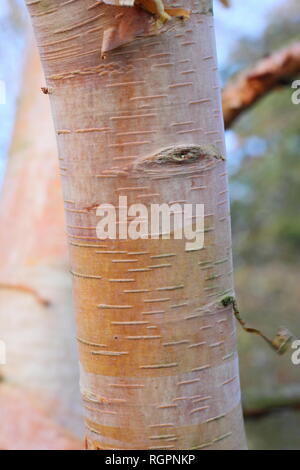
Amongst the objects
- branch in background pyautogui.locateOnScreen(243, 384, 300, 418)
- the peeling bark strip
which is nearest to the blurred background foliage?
branch in background pyautogui.locateOnScreen(243, 384, 300, 418)

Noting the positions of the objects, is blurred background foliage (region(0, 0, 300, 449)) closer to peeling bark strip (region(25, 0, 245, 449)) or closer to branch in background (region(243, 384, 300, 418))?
branch in background (region(243, 384, 300, 418))

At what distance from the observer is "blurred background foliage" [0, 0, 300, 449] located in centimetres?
434

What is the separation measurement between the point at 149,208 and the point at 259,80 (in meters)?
1.56

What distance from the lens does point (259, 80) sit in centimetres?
204

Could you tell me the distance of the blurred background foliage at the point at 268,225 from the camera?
4340mm

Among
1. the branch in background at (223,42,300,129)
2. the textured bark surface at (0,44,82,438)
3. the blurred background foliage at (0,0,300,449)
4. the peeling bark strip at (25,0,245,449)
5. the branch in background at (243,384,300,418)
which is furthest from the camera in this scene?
the blurred background foliage at (0,0,300,449)

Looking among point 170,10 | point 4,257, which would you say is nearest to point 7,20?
point 4,257

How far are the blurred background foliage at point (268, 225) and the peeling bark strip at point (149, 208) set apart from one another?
3450mm

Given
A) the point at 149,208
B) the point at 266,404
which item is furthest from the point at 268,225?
the point at 149,208

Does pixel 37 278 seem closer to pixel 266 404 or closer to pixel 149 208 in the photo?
pixel 266 404

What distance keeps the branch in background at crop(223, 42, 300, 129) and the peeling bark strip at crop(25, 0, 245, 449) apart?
1441 mm
